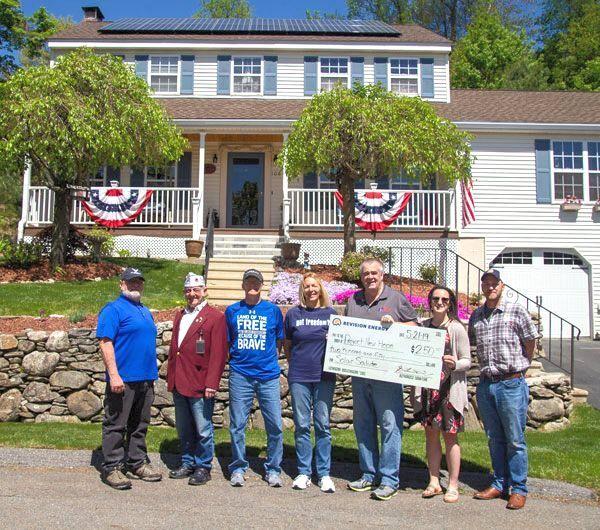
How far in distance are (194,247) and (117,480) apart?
9747 millimetres

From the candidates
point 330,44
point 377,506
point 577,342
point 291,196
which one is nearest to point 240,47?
point 330,44

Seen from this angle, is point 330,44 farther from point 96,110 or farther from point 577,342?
point 577,342

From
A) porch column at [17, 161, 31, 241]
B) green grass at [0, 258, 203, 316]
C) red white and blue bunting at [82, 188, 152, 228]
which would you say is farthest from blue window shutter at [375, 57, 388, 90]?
porch column at [17, 161, 31, 241]

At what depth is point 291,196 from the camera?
620 inches

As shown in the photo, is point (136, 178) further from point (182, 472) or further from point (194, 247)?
point (182, 472)

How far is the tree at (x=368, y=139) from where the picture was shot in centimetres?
1177

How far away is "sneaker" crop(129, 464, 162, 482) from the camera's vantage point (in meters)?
4.72

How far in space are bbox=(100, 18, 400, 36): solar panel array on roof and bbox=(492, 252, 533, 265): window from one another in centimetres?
762

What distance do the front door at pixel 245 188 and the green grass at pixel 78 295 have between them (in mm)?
4959

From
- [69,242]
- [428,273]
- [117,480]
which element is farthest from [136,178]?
[117,480]

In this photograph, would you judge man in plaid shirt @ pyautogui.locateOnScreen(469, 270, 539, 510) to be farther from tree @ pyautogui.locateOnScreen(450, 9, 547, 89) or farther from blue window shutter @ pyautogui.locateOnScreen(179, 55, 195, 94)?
tree @ pyautogui.locateOnScreen(450, 9, 547, 89)

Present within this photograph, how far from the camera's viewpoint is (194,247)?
46.0 feet

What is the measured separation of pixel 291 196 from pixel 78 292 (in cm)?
698

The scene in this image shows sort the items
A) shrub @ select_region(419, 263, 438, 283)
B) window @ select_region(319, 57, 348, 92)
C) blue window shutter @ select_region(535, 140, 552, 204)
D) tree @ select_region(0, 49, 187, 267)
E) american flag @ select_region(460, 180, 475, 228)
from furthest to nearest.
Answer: window @ select_region(319, 57, 348, 92), blue window shutter @ select_region(535, 140, 552, 204), american flag @ select_region(460, 180, 475, 228), shrub @ select_region(419, 263, 438, 283), tree @ select_region(0, 49, 187, 267)
